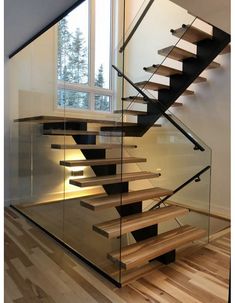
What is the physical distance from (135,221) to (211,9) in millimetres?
1636

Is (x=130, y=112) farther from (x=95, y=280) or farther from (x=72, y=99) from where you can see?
(x=95, y=280)

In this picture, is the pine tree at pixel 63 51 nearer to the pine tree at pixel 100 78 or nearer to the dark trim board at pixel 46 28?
the dark trim board at pixel 46 28

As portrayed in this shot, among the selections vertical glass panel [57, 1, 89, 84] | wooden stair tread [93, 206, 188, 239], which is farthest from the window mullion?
wooden stair tread [93, 206, 188, 239]

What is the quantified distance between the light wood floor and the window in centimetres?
212

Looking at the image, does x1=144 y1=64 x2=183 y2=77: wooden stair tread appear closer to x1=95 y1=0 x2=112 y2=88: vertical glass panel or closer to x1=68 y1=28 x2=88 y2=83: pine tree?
x1=68 y1=28 x2=88 y2=83: pine tree

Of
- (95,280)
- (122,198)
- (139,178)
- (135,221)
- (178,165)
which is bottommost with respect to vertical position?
(95,280)

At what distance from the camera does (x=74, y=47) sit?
430cm

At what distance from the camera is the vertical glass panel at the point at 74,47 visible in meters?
3.58

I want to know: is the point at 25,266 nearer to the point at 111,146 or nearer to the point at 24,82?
the point at 111,146

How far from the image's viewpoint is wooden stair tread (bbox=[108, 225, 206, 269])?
1968mm

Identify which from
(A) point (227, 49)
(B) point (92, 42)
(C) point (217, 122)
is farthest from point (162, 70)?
(B) point (92, 42)

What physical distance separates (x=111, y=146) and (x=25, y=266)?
1352 mm

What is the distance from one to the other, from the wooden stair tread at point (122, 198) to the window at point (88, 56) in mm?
1766

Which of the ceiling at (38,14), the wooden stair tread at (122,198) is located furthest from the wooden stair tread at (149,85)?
the wooden stair tread at (122,198)
